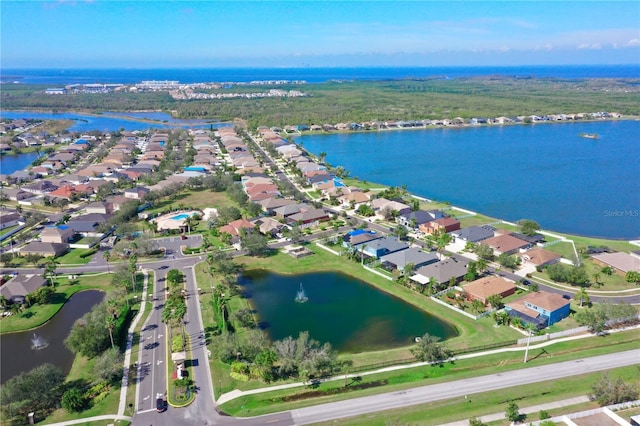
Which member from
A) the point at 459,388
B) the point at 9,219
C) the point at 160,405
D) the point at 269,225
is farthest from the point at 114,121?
the point at 459,388

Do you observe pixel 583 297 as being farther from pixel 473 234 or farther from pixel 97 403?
pixel 97 403

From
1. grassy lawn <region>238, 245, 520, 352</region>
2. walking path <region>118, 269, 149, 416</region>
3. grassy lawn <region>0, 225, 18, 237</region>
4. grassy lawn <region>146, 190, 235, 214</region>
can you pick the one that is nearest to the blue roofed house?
grassy lawn <region>238, 245, 520, 352</region>

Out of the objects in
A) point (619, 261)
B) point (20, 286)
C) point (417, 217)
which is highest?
point (417, 217)

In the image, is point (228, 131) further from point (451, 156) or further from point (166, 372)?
point (166, 372)

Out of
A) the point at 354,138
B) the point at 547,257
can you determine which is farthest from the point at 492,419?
the point at 354,138

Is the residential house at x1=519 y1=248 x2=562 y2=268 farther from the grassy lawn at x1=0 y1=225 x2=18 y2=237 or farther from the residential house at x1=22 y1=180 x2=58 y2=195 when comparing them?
the residential house at x1=22 y1=180 x2=58 y2=195
